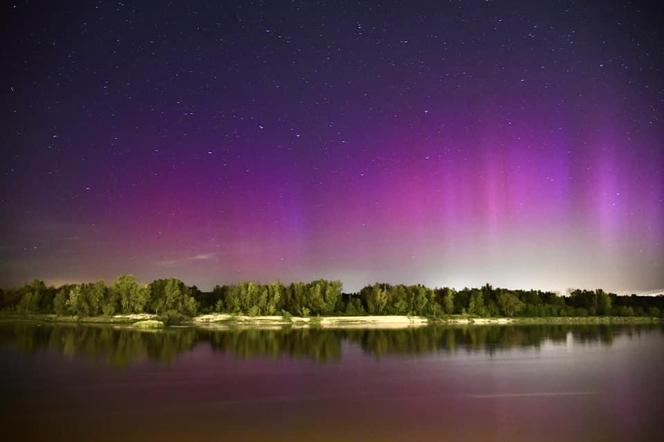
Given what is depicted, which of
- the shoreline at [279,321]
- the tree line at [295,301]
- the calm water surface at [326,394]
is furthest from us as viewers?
the tree line at [295,301]

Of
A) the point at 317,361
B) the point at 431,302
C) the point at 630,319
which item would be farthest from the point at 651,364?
the point at 630,319

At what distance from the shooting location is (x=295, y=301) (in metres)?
119

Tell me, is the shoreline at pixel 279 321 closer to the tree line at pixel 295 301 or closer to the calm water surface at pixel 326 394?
the tree line at pixel 295 301

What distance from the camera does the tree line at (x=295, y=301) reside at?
4377 inches

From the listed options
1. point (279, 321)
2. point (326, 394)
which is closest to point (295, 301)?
point (279, 321)

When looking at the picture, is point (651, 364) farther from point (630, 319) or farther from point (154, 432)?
point (630, 319)

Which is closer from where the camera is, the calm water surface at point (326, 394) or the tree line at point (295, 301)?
the calm water surface at point (326, 394)

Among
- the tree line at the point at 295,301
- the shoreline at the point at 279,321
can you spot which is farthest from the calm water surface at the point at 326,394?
the tree line at the point at 295,301

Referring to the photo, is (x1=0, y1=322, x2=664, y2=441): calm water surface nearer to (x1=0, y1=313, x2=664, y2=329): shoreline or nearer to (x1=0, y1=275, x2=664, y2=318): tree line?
(x1=0, y1=313, x2=664, y2=329): shoreline

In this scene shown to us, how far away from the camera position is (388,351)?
51.8 metres

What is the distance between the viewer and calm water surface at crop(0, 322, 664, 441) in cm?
2095

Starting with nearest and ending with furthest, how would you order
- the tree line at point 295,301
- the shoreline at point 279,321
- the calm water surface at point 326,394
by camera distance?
the calm water surface at point 326,394 → the shoreline at point 279,321 → the tree line at point 295,301

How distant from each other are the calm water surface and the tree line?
199 feet

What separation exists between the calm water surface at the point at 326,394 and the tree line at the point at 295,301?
60592 millimetres
